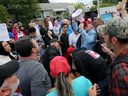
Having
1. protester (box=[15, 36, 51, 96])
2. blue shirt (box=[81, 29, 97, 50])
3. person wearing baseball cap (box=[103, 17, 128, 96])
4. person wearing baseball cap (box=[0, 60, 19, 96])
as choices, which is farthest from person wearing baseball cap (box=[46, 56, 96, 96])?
blue shirt (box=[81, 29, 97, 50])

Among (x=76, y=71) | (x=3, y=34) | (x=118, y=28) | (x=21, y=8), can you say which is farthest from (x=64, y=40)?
(x=21, y=8)

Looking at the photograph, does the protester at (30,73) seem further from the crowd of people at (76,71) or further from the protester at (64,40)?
the protester at (64,40)

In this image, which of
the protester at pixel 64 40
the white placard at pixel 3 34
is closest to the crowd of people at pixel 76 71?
the white placard at pixel 3 34

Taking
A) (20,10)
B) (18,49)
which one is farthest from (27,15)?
(18,49)

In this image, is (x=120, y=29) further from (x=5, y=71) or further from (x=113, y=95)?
(x=5, y=71)

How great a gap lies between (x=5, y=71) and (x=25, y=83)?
66.2 inches

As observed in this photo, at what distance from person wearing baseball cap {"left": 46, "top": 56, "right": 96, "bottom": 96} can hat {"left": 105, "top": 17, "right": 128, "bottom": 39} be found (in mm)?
658

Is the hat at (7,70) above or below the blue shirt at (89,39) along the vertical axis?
above

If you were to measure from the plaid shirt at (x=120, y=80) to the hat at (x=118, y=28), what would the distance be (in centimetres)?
27

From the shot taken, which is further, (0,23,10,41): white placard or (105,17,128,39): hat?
(0,23,10,41): white placard

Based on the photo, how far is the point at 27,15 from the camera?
1758 inches

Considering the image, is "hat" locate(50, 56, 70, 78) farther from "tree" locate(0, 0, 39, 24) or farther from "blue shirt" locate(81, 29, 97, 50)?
"tree" locate(0, 0, 39, 24)

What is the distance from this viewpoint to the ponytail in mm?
3336

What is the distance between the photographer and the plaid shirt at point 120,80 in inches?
114
